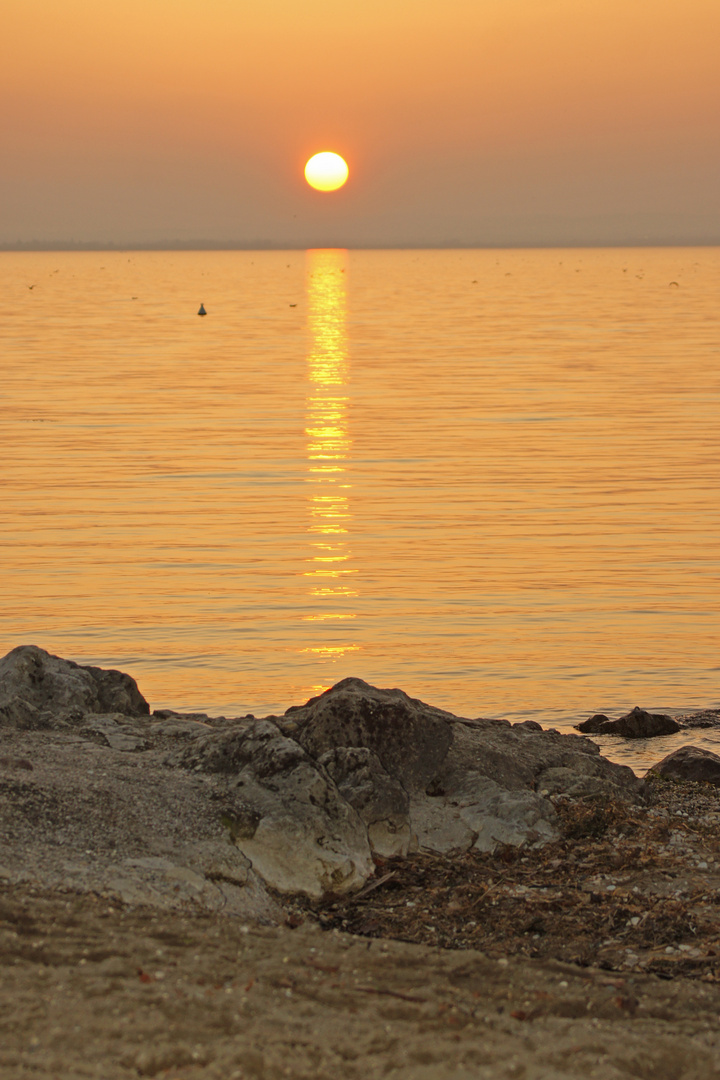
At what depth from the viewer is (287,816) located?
355 inches

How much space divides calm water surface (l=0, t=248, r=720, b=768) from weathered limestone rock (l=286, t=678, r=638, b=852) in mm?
2391

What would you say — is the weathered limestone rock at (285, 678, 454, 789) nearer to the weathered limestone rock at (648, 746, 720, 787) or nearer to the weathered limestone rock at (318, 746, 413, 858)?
the weathered limestone rock at (318, 746, 413, 858)

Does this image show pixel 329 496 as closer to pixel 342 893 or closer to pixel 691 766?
pixel 691 766

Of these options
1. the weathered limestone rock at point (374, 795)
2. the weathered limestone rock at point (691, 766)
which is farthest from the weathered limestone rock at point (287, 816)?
the weathered limestone rock at point (691, 766)

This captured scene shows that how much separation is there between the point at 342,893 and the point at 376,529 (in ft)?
48.6

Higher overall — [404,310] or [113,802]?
[404,310]

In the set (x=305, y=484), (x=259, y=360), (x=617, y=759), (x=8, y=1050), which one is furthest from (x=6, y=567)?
(x=259, y=360)

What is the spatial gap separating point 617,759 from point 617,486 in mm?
15240

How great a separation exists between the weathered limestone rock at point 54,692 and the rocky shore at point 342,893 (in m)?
0.02

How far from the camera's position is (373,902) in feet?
28.3

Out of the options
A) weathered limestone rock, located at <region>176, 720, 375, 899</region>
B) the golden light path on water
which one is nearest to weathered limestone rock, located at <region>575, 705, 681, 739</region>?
the golden light path on water

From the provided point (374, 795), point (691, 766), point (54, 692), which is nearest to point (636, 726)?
point (691, 766)

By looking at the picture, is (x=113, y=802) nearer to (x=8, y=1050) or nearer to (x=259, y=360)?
(x=8, y=1050)

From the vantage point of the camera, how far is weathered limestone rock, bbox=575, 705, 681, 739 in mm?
13648
